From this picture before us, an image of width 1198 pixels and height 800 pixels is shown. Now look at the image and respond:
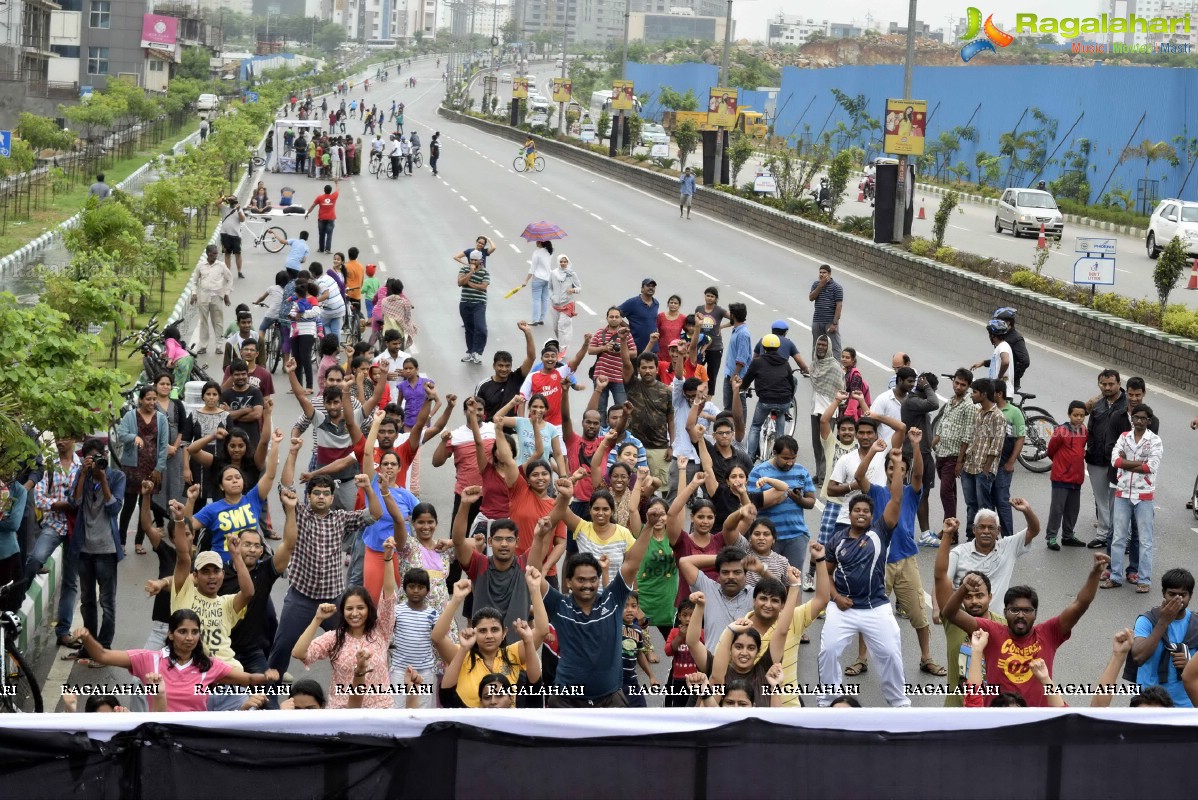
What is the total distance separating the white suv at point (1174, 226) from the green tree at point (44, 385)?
1236 inches

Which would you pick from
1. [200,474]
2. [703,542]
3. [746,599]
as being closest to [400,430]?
[200,474]

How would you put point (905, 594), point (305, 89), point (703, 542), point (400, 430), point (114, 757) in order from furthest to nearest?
point (305, 89)
point (400, 430)
point (905, 594)
point (703, 542)
point (114, 757)

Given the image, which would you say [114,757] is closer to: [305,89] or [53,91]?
[53,91]

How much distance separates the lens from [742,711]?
642 centimetres

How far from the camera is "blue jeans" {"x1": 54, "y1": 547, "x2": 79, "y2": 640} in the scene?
10742mm

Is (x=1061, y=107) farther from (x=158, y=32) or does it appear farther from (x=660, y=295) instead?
(x=158, y=32)

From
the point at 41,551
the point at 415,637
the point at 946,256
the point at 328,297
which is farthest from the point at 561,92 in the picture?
the point at 415,637

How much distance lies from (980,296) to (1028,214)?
17274 mm

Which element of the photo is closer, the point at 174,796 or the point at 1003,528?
the point at 174,796

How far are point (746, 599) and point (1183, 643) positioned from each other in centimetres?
244

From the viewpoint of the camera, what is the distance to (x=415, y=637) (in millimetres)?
8711

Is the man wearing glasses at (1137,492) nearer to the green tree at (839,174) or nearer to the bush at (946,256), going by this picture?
the bush at (946,256)

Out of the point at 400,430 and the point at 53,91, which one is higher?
the point at 53,91

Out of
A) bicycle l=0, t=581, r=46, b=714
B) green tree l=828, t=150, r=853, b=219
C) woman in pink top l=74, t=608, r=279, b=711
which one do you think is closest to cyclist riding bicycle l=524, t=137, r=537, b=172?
green tree l=828, t=150, r=853, b=219
